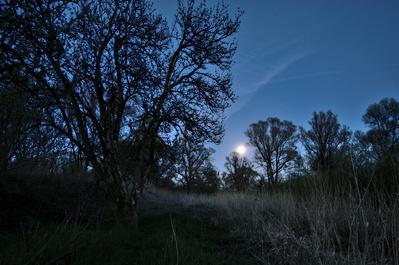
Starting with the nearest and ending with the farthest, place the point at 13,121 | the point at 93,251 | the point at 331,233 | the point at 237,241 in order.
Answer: the point at 93,251 → the point at 331,233 → the point at 237,241 → the point at 13,121

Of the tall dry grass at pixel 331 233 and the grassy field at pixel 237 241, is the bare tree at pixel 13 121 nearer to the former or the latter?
the grassy field at pixel 237 241

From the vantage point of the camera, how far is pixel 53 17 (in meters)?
4.02

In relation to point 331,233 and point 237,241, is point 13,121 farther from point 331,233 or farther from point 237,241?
point 331,233

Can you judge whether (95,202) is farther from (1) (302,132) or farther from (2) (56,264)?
(1) (302,132)

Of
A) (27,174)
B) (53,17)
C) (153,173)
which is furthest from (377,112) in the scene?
(27,174)

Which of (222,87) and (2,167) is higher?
(222,87)

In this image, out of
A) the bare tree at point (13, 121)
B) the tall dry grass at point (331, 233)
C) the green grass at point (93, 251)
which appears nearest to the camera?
the tall dry grass at point (331, 233)

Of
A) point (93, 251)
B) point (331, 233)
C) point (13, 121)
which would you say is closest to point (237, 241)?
point (331, 233)

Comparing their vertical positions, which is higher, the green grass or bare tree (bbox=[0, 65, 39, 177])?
bare tree (bbox=[0, 65, 39, 177])

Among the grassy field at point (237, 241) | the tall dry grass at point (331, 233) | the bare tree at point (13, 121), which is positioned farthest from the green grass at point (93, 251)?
the bare tree at point (13, 121)

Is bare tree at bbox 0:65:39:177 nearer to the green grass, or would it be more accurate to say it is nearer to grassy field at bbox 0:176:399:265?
grassy field at bbox 0:176:399:265

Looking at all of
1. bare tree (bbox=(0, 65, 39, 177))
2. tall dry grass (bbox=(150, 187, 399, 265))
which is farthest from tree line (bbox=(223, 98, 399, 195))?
bare tree (bbox=(0, 65, 39, 177))

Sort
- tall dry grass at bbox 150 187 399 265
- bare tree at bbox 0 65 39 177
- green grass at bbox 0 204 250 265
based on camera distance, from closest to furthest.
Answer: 1. tall dry grass at bbox 150 187 399 265
2. green grass at bbox 0 204 250 265
3. bare tree at bbox 0 65 39 177

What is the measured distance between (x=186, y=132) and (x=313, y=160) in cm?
377
